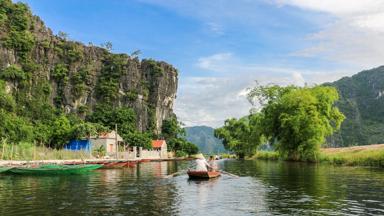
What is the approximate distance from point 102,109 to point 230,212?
89.3 meters

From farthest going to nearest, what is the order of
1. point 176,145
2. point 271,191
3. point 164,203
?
Result: point 176,145 < point 271,191 < point 164,203

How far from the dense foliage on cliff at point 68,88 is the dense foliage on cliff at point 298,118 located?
3214 cm

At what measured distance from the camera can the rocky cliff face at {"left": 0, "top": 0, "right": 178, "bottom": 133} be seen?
88.1 meters

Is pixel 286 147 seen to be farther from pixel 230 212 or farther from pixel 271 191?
pixel 230 212

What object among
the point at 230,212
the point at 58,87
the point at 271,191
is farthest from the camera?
the point at 58,87

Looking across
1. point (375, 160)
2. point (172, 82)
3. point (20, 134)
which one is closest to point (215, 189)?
point (375, 160)

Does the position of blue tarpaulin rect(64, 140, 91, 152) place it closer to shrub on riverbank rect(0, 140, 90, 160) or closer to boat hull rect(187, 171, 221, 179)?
shrub on riverbank rect(0, 140, 90, 160)

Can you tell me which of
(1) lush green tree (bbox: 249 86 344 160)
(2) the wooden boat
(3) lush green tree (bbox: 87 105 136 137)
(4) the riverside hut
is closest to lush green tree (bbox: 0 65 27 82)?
(4) the riverside hut

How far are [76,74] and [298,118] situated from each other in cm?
5886

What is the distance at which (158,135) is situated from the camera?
394ft

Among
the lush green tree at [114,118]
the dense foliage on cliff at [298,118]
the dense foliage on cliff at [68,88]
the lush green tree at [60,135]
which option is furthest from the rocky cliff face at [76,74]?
the dense foliage on cliff at [298,118]

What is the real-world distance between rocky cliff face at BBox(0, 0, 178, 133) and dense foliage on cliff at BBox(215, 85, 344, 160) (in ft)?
148

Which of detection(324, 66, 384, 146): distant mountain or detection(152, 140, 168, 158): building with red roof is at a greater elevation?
detection(324, 66, 384, 146): distant mountain

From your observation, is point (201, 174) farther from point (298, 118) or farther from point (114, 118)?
point (114, 118)
